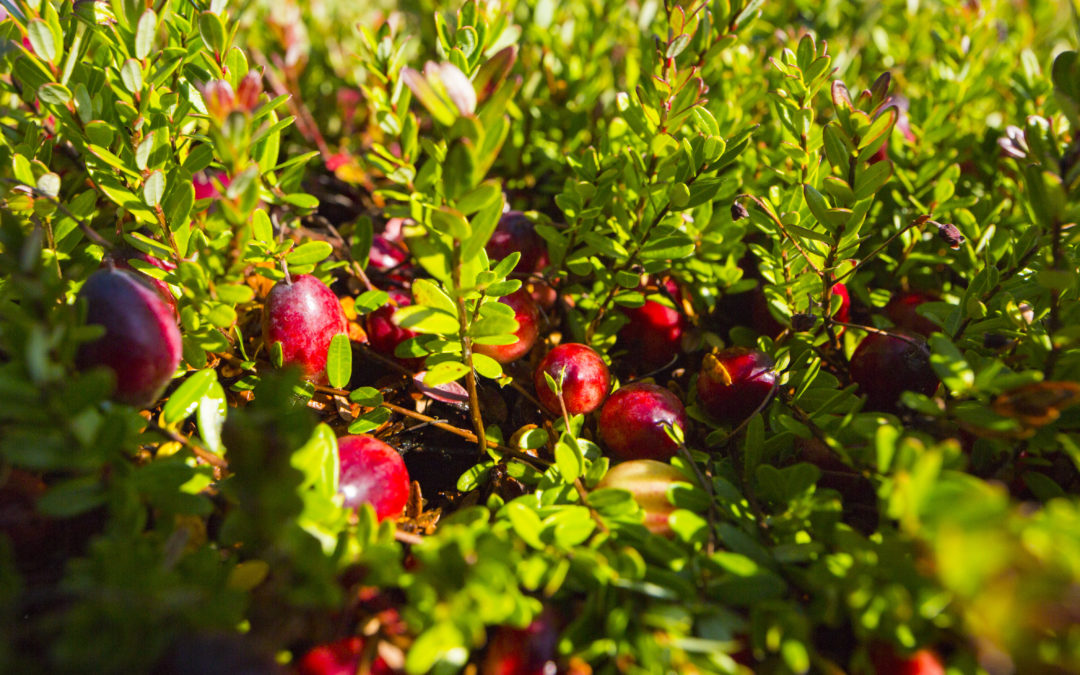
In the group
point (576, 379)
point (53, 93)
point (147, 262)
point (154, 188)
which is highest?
point (53, 93)

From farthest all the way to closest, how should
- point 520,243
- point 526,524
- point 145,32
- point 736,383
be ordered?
point 520,243 < point 736,383 < point 145,32 < point 526,524

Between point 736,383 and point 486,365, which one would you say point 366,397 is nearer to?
point 486,365

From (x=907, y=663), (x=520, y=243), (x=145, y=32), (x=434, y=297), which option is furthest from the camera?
(x=520, y=243)

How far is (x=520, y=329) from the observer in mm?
1185

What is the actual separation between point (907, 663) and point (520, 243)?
3.23 ft

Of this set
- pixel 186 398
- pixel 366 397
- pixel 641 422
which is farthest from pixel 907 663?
pixel 186 398

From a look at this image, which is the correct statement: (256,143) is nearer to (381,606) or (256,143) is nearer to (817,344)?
(381,606)

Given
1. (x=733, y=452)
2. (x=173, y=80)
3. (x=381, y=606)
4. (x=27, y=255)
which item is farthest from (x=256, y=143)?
(x=733, y=452)

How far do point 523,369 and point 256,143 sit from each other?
25.4 inches

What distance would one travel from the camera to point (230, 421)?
0.70 meters

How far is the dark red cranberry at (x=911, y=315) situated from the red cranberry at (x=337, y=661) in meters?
1.14

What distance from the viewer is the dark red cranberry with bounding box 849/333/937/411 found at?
1.07 meters

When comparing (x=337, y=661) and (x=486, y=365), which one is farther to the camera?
(x=486, y=365)

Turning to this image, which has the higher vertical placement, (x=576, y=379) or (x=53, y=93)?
(x=53, y=93)
